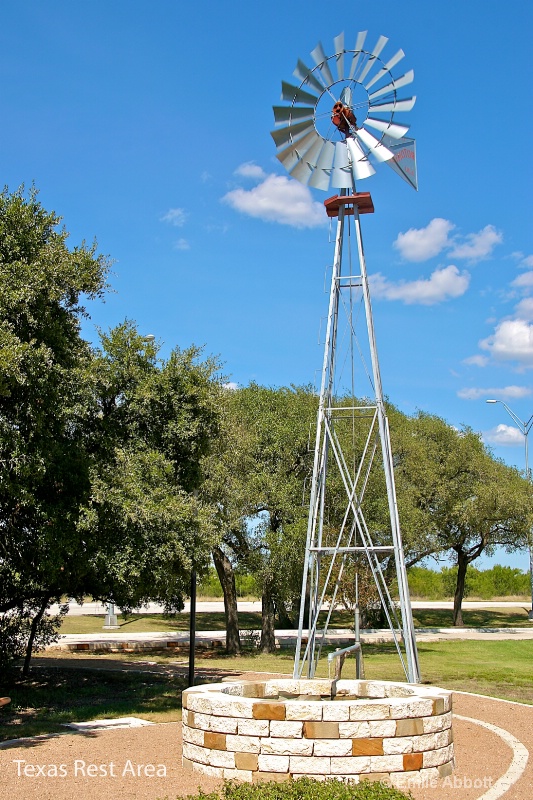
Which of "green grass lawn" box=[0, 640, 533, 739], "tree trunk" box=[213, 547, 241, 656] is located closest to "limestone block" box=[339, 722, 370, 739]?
"green grass lawn" box=[0, 640, 533, 739]

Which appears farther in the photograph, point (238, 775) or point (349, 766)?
point (238, 775)

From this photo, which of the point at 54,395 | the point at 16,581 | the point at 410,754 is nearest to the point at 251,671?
the point at 16,581

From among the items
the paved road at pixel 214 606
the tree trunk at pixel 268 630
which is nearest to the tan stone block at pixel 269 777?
the tree trunk at pixel 268 630

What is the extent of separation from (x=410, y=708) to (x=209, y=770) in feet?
7.10

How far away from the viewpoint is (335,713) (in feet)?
24.5

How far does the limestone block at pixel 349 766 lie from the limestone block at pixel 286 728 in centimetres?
43

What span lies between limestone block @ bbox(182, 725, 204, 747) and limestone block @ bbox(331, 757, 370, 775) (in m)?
1.44

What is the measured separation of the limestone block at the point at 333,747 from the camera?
24.3ft

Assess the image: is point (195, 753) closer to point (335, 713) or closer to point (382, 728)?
point (335, 713)

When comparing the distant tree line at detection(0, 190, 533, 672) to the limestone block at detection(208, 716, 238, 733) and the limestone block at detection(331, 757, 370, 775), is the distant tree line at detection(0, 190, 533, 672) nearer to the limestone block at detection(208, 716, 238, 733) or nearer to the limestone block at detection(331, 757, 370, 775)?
the limestone block at detection(208, 716, 238, 733)

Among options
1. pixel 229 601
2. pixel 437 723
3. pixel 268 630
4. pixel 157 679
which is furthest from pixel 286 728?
pixel 229 601

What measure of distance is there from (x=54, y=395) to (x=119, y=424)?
236cm

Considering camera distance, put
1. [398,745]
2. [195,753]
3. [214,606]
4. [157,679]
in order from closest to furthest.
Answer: [398,745], [195,753], [157,679], [214,606]

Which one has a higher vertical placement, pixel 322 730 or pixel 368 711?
pixel 368 711
